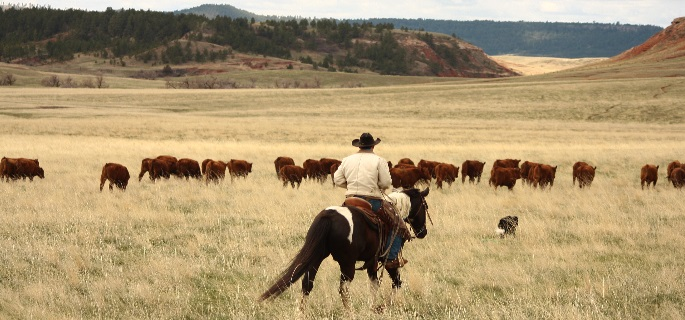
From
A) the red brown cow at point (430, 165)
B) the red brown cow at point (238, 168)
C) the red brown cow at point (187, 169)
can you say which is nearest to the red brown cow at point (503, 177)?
the red brown cow at point (430, 165)

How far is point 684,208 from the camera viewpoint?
14.1 meters

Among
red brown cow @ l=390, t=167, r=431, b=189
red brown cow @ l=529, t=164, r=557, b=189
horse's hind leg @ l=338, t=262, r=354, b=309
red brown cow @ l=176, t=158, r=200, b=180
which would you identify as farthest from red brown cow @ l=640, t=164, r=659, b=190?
horse's hind leg @ l=338, t=262, r=354, b=309

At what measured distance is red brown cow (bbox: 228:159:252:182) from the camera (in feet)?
66.7

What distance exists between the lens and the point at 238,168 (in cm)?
2050

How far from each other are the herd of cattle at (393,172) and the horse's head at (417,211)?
9650 millimetres

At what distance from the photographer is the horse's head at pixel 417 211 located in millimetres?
7730

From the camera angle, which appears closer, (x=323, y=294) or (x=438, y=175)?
(x=323, y=294)

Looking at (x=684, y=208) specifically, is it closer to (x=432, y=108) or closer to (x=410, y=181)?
(x=410, y=181)

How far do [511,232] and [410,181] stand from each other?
6.49 m

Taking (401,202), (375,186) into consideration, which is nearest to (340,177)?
(375,186)

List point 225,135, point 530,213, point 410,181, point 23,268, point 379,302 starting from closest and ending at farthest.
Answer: point 379,302 → point 23,268 → point 530,213 → point 410,181 → point 225,135

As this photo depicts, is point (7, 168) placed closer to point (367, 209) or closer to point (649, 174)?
point (367, 209)

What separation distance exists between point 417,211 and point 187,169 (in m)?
13.3

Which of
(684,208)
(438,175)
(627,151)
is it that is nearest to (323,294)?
(684,208)
